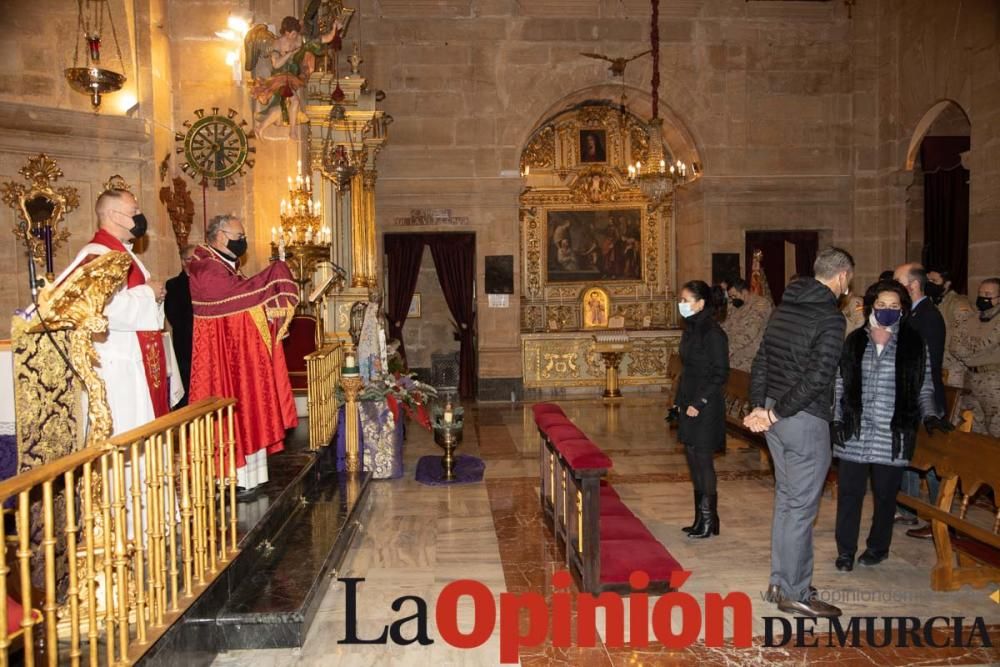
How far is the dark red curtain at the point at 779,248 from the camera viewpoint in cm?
1358

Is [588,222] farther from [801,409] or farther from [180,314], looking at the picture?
[801,409]

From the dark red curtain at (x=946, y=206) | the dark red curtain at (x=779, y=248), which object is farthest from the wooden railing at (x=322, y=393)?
the dark red curtain at (x=946, y=206)

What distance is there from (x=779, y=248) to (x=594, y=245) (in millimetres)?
3295

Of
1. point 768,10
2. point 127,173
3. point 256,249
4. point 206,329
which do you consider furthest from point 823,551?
point 768,10

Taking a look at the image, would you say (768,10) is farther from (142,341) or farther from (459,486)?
(142,341)

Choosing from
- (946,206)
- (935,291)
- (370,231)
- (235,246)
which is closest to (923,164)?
(946,206)

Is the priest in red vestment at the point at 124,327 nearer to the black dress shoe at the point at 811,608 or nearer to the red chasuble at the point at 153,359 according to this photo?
the red chasuble at the point at 153,359

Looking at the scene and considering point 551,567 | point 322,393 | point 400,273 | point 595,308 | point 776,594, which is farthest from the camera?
point 595,308

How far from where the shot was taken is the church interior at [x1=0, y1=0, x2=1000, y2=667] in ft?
10.8

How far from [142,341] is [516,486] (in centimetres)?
385

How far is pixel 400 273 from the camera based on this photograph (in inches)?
523

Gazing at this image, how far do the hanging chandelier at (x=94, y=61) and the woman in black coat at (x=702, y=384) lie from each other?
4.85 metres

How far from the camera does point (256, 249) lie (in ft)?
25.7

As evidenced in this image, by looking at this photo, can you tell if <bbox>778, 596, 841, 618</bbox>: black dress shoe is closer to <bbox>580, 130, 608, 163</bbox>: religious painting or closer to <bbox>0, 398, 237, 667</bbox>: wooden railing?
<bbox>0, 398, 237, 667</bbox>: wooden railing
